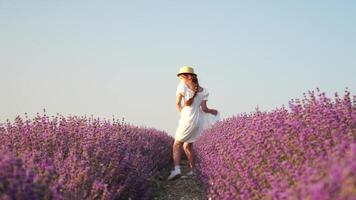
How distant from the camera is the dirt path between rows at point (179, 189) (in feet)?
22.4

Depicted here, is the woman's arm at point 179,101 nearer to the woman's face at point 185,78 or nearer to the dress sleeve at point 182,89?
the dress sleeve at point 182,89

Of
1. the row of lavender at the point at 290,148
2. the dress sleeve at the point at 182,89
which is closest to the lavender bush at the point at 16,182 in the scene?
the row of lavender at the point at 290,148

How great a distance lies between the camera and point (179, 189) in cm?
732

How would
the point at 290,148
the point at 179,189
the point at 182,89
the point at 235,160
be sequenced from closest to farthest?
the point at 290,148 < the point at 235,160 < the point at 182,89 < the point at 179,189

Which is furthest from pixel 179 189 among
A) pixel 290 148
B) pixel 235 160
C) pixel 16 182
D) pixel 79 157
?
pixel 16 182

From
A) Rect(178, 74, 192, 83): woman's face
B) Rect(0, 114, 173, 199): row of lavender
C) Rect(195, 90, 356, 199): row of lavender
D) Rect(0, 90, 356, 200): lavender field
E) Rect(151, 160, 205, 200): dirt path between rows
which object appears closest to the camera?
Rect(0, 90, 356, 200): lavender field

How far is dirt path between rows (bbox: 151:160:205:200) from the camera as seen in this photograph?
683cm

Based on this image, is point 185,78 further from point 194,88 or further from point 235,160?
point 235,160

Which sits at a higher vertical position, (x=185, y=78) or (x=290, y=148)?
(x=185, y=78)

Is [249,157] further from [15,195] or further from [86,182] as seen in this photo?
[15,195]

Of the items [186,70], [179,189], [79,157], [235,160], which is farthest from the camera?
[179,189]

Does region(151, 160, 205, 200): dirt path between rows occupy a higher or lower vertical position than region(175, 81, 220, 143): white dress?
lower

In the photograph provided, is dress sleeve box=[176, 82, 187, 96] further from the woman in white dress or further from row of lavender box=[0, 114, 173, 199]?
row of lavender box=[0, 114, 173, 199]

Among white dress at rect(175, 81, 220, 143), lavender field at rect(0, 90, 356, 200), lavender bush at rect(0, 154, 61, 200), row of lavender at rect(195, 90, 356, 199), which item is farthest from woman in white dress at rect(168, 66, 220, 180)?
lavender bush at rect(0, 154, 61, 200)
